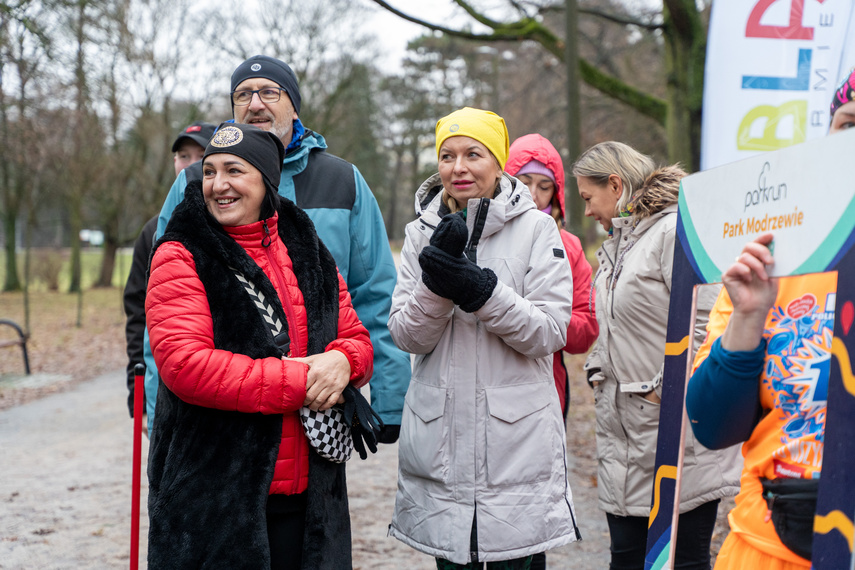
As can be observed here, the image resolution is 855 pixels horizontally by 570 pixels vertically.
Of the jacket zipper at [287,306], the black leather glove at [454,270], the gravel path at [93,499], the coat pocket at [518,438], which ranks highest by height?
the black leather glove at [454,270]

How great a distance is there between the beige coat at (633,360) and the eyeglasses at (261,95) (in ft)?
4.90

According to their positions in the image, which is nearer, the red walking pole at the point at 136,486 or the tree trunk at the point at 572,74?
the red walking pole at the point at 136,486

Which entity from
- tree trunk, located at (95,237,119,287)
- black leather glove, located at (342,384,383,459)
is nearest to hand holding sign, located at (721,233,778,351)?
black leather glove, located at (342,384,383,459)

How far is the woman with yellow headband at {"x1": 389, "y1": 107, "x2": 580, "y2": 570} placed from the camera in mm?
2500

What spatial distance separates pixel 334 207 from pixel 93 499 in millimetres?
3513

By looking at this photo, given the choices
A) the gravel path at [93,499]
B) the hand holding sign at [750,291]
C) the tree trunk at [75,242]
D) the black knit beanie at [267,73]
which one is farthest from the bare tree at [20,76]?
the hand holding sign at [750,291]

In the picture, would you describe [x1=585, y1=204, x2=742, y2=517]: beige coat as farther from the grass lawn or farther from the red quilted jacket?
the grass lawn

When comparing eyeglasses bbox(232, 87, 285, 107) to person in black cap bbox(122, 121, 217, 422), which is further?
person in black cap bbox(122, 121, 217, 422)

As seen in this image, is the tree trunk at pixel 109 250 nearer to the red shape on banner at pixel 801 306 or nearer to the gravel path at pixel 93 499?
the gravel path at pixel 93 499

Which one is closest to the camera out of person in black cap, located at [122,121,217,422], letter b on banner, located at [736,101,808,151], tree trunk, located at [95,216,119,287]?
person in black cap, located at [122,121,217,422]

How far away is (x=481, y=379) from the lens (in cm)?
261

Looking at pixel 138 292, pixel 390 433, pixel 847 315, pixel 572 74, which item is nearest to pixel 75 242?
pixel 572 74

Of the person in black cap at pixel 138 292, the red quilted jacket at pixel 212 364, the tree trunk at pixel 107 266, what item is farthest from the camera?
the tree trunk at pixel 107 266

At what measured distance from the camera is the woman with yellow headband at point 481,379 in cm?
250
